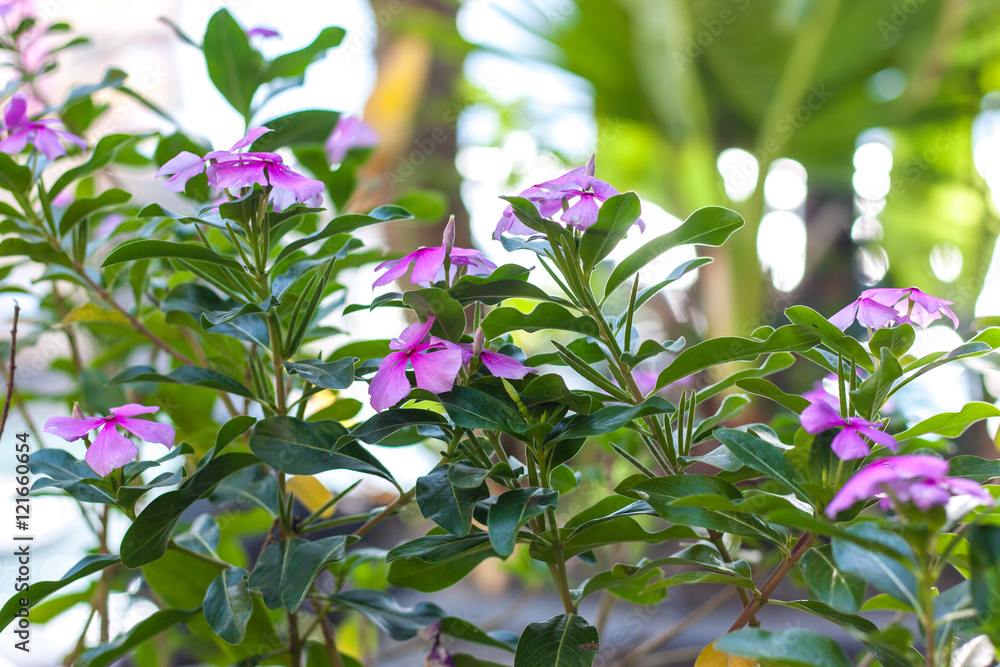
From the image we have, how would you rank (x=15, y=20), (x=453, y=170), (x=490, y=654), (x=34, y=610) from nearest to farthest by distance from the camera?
1. (x=34, y=610)
2. (x=15, y=20)
3. (x=490, y=654)
4. (x=453, y=170)

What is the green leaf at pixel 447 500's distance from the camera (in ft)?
1.38

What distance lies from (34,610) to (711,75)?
237 centimetres

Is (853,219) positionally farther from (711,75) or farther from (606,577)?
(606,577)

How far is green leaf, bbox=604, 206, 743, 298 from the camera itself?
44cm

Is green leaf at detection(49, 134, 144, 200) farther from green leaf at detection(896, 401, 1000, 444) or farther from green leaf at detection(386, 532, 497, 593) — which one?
green leaf at detection(896, 401, 1000, 444)

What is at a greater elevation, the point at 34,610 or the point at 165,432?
the point at 165,432

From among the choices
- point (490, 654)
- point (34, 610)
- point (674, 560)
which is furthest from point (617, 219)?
point (490, 654)

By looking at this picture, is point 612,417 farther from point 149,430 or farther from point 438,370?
point 149,430

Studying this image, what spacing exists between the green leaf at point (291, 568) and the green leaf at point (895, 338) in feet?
1.29

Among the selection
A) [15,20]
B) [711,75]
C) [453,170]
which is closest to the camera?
[15,20]

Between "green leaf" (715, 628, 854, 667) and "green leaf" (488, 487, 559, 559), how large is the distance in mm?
119

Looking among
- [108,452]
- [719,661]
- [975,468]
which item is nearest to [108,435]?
[108,452]

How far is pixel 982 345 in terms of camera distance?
43 centimetres

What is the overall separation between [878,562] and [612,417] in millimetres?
163
